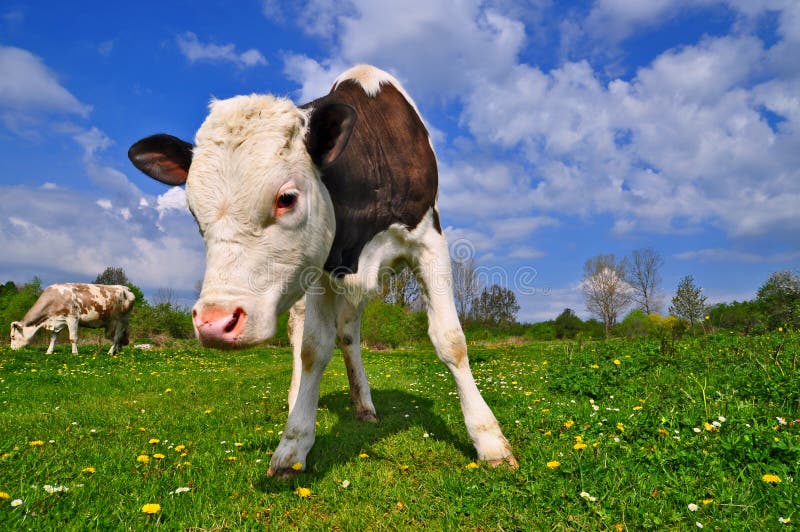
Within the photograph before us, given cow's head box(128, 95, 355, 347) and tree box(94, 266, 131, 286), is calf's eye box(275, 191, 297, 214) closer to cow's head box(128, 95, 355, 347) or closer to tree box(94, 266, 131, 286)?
cow's head box(128, 95, 355, 347)

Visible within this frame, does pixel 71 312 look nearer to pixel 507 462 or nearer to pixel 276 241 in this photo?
pixel 276 241

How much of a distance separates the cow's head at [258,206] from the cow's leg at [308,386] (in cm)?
109

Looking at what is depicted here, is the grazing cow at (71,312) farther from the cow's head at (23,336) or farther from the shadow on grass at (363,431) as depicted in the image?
the shadow on grass at (363,431)

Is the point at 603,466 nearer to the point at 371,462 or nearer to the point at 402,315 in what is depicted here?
the point at 371,462

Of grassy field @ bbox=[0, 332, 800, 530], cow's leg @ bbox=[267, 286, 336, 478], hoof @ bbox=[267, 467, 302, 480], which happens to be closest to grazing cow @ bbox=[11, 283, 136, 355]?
grassy field @ bbox=[0, 332, 800, 530]

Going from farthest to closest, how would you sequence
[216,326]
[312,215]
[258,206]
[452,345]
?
[452,345] < [312,215] < [258,206] < [216,326]

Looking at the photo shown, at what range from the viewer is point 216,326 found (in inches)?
106

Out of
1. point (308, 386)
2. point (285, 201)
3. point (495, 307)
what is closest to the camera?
point (285, 201)

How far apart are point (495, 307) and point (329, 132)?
134ft

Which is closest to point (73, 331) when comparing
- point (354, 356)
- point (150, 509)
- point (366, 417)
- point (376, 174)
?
point (354, 356)

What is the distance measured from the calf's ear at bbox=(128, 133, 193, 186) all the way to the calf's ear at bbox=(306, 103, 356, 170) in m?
1.02

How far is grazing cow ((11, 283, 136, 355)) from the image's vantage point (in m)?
19.3

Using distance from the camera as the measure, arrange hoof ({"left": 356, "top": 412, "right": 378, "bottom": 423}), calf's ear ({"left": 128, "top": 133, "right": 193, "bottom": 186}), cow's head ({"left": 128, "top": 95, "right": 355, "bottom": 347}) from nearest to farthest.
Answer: cow's head ({"left": 128, "top": 95, "right": 355, "bottom": 347})
calf's ear ({"left": 128, "top": 133, "right": 193, "bottom": 186})
hoof ({"left": 356, "top": 412, "right": 378, "bottom": 423})

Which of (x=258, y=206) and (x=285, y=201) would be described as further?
(x=285, y=201)
